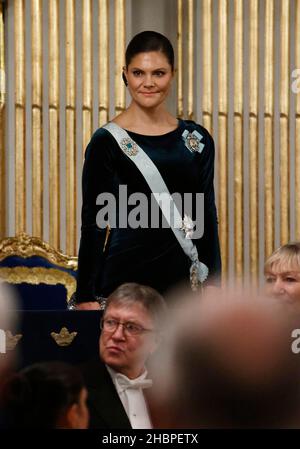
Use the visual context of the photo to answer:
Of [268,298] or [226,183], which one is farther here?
[226,183]

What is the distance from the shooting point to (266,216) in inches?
213

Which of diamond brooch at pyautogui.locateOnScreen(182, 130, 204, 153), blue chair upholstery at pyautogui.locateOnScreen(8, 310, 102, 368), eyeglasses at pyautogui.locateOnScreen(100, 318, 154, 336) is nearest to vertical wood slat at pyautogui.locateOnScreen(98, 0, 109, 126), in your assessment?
diamond brooch at pyautogui.locateOnScreen(182, 130, 204, 153)

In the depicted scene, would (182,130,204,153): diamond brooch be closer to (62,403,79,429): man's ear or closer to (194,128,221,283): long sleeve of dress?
(194,128,221,283): long sleeve of dress

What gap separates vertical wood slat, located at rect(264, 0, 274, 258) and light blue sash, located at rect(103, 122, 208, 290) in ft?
9.55

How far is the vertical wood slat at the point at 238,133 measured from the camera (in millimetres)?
5375

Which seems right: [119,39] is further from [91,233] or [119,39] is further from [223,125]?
[91,233]

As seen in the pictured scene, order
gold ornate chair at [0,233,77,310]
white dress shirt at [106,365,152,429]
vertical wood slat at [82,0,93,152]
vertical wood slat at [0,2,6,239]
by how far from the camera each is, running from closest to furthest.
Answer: white dress shirt at [106,365,152,429]
gold ornate chair at [0,233,77,310]
vertical wood slat at [0,2,6,239]
vertical wood slat at [82,0,93,152]

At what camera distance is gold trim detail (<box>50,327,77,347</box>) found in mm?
2141

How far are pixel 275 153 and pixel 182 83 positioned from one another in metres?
0.65

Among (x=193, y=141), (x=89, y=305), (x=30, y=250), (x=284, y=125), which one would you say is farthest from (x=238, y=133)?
(x=89, y=305)

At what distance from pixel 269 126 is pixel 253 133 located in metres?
0.10
